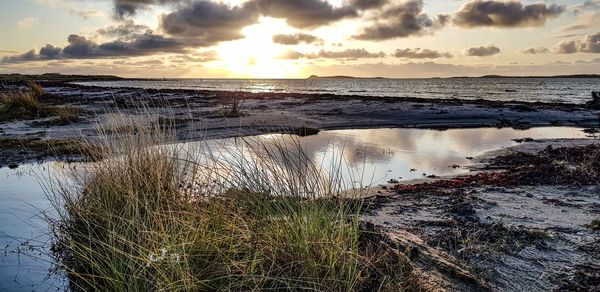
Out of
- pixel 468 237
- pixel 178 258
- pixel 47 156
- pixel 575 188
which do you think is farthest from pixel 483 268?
pixel 47 156

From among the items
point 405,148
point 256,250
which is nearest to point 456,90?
point 405,148

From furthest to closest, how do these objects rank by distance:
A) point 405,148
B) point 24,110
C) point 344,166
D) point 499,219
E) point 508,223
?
point 24,110 < point 405,148 < point 344,166 < point 499,219 < point 508,223

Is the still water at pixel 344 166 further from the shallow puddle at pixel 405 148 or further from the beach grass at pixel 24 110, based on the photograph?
the beach grass at pixel 24 110

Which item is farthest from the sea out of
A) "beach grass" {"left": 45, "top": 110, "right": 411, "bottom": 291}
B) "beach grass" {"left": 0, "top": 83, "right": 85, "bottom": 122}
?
"beach grass" {"left": 45, "top": 110, "right": 411, "bottom": 291}

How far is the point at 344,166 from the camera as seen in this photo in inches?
386

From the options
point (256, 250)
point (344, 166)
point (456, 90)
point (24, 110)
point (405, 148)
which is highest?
point (456, 90)

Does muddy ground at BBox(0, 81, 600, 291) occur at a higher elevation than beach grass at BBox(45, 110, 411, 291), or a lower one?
lower

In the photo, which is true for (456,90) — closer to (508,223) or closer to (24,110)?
(24,110)

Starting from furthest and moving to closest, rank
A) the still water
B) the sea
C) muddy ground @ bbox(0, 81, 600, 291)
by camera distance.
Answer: the sea < the still water < muddy ground @ bbox(0, 81, 600, 291)

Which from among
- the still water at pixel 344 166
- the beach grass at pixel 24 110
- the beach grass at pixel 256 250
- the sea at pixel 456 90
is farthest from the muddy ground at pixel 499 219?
the sea at pixel 456 90

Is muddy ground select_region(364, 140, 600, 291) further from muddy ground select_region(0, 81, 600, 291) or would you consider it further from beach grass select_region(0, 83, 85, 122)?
beach grass select_region(0, 83, 85, 122)

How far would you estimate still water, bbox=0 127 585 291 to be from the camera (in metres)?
4.91

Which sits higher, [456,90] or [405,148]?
[456,90]

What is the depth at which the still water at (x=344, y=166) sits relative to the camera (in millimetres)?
4906
